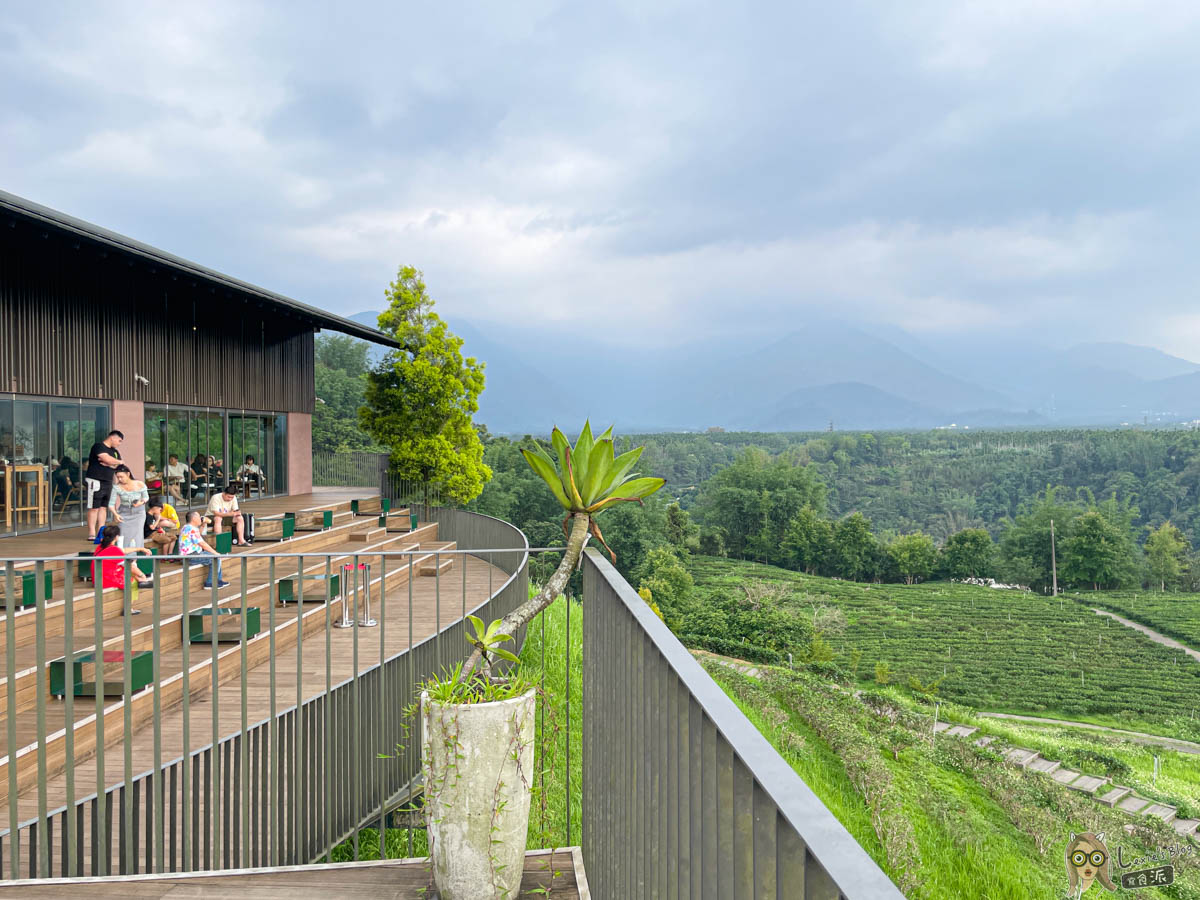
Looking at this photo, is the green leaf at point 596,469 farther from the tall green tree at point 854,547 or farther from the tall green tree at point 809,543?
the tall green tree at point 854,547

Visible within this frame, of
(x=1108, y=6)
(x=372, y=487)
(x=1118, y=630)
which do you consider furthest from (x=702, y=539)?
(x=1108, y=6)

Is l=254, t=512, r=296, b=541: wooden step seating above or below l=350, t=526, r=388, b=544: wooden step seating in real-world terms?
above

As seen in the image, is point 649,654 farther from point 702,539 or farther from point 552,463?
point 702,539

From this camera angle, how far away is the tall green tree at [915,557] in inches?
4021

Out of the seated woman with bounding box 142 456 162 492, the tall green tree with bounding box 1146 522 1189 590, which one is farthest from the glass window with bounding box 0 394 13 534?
the tall green tree with bounding box 1146 522 1189 590

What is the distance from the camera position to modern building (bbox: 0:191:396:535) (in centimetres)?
1180

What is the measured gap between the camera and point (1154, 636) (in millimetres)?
82312

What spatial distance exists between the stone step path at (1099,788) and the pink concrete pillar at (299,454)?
38202mm

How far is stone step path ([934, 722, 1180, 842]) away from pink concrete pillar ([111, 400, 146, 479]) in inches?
1678

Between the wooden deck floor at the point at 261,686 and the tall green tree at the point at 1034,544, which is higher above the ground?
the wooden deck floor at the point at 261,686

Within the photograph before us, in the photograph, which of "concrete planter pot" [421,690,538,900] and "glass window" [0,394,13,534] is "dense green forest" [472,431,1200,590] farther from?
"concrete planter pot" [421,690,538,900]

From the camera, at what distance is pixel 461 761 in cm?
278

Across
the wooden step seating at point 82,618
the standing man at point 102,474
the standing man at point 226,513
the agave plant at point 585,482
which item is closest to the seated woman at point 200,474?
the standing man at point 226,513

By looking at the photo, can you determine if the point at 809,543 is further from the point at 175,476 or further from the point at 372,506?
the point at 175,476
